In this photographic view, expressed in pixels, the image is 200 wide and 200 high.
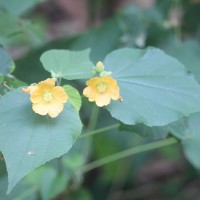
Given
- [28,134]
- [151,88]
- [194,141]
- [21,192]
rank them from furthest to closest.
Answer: [194,141], [21,192], [151,88], [28,134]

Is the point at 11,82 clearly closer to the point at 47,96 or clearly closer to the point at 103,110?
the point at 47,96

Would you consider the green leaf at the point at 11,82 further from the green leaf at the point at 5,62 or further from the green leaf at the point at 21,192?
the green leaf at the point at 21,192

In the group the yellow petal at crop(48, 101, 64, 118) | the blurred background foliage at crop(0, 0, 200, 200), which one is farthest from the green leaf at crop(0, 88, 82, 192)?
the blurred background foliage at crop(0, 0, 200, 200)

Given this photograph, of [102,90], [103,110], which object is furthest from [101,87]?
[103,110]

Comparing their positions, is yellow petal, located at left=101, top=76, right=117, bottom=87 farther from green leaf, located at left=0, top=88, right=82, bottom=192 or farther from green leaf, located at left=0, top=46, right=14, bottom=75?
green leaf, located at left=0, top=46, right=14, bottom=75

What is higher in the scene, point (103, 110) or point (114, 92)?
point (114, 92)

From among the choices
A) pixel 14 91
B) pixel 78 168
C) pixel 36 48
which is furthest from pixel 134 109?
pixel 36 48

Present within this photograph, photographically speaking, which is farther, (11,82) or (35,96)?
(11,82)
